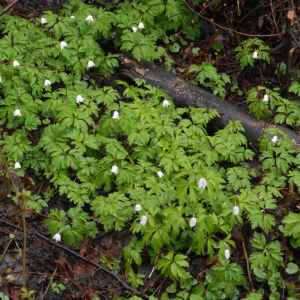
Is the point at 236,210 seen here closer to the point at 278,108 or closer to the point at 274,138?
the point at 274,138

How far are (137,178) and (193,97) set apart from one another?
5.70ft

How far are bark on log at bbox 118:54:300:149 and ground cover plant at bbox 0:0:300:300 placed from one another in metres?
0.15

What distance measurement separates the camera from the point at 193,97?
16.6 feet

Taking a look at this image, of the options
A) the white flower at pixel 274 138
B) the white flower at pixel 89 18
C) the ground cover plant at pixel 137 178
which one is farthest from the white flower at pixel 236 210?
the white flower at pixel 89 18

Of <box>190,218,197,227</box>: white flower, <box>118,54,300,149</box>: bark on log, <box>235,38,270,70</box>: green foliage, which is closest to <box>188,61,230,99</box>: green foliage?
<box>118,54,300,149</box>: bark on log

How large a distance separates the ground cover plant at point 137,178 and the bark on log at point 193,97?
146mm

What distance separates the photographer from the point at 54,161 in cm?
402

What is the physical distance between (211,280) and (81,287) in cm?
140

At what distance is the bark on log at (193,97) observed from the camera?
470 centimetres

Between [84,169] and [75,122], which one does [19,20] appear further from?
[84,169]

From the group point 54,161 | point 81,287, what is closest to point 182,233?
point 81,287

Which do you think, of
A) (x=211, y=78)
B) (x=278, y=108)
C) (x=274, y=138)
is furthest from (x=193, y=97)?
(x=274, y=138)

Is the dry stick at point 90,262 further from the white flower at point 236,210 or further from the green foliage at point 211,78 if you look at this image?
the green foliage at point 211,78

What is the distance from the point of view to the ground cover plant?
3.53 meters
